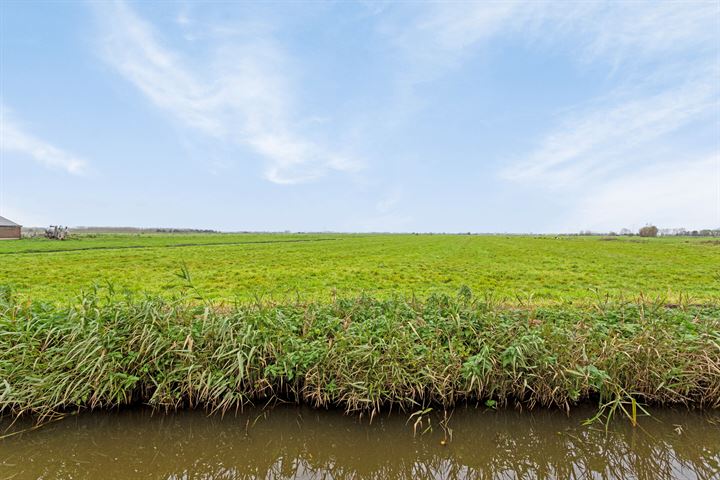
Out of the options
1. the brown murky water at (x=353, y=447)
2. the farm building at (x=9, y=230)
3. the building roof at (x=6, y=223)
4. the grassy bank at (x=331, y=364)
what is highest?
the building roof at (x=6, y=223)

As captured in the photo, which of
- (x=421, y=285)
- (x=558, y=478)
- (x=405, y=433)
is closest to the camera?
(x=558, y=478)

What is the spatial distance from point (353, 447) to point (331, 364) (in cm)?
112

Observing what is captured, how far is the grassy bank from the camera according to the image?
186 inches

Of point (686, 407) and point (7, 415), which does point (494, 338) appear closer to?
point (686, 407)

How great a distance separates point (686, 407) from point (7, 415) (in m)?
9.46

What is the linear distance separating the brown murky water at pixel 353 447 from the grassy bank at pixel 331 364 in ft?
0.86

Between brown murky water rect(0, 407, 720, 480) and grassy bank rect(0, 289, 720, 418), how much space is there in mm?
262

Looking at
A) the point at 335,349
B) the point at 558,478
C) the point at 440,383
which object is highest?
the point at 335,349

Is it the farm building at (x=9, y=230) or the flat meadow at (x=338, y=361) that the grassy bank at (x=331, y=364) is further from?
the farm building at (x=9, y=230)

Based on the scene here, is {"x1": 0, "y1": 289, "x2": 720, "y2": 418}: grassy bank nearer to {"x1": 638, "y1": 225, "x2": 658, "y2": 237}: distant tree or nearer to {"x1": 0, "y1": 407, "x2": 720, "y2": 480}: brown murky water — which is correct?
{"x1": 0, "y1": 407, "x2": 720, "y2": 480}: brown murky water

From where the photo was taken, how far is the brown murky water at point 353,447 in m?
3.75

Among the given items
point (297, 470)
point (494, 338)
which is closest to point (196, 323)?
point (297, 470)

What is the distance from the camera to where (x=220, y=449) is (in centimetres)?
409

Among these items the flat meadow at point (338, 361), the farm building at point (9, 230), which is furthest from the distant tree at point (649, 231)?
the farm building at point (9, 230)
